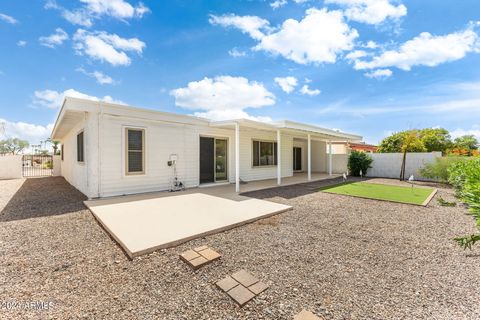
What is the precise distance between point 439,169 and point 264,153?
9.03m

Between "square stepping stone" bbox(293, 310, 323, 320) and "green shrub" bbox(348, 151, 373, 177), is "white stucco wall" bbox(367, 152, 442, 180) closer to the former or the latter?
"green shrub" bbox(348, 151, 373, 177)

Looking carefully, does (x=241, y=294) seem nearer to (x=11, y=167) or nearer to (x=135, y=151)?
(x=135, y=151)

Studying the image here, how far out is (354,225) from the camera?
4469mm

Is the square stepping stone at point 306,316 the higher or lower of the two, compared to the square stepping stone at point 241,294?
lower

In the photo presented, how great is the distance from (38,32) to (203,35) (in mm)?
5725

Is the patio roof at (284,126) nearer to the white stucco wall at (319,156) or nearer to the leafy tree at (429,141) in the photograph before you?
the white stucco wall at (319,156)

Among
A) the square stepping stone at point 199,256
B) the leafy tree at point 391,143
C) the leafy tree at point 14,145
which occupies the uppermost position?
the leafy tree at point 14,145

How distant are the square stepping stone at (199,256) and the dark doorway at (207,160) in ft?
19.7

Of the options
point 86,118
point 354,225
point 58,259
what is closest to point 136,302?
point 58,259

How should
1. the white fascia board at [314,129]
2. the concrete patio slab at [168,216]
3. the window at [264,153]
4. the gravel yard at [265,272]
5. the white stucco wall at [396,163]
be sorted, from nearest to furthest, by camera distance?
the gravel yard at [265,272], the concrete patio slab at [168,216], the white fascia board at [314,129], the window at [264,153], the white stucco wall at [396,163]

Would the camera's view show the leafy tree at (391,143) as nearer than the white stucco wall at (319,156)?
No

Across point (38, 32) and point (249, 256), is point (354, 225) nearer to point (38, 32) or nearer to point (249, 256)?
point (249, 256)

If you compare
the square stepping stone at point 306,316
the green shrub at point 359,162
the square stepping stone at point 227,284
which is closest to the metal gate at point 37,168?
the square stepping stone at point 227,284

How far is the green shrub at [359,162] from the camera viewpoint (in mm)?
14117
